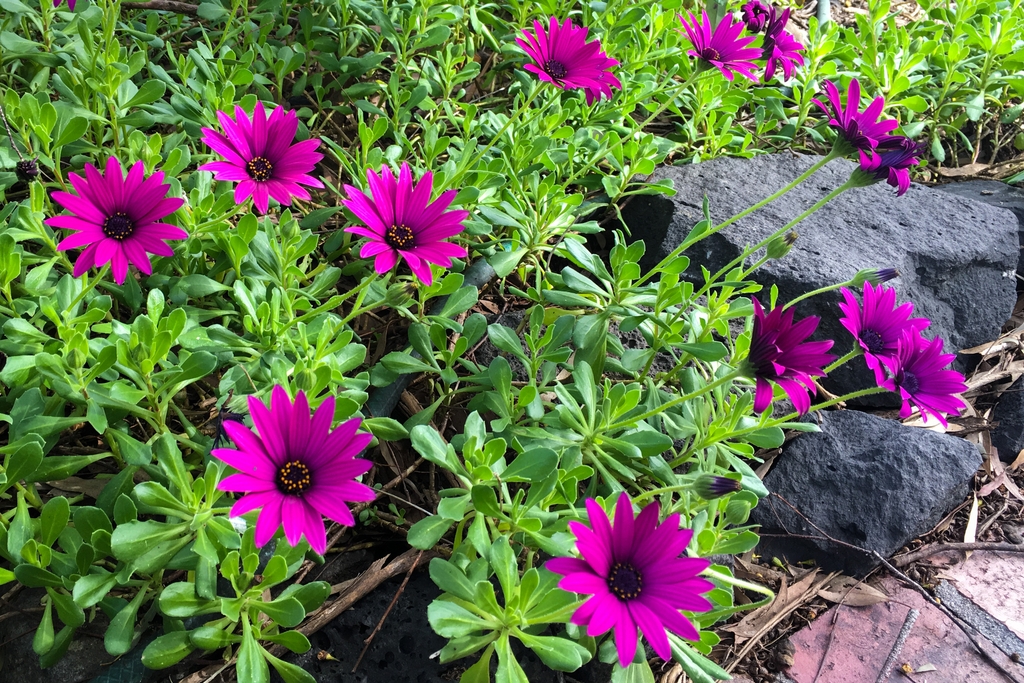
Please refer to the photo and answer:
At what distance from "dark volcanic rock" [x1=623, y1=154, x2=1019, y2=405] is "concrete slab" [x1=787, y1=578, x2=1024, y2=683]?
2.40ft

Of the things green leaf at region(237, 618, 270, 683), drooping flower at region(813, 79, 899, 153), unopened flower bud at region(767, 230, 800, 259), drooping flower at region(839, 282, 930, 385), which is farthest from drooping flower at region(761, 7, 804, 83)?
green leaf at region(237, 618, 270, 683)

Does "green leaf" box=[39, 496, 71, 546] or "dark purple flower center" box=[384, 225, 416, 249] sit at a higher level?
"dark purple flower center" box=[384, 225, 416, 249]

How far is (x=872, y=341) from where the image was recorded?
5.90 feet

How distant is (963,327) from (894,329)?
1247mm

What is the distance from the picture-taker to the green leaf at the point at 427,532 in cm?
162

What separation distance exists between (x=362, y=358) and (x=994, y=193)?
2838 mm

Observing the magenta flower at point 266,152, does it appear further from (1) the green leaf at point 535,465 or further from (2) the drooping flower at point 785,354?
(2) the drooping flower at point 785,354

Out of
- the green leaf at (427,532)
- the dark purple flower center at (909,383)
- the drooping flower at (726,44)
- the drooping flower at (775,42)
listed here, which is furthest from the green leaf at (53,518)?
the drooping flower at (775,42)

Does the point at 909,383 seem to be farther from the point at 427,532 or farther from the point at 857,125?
the point at 427,532

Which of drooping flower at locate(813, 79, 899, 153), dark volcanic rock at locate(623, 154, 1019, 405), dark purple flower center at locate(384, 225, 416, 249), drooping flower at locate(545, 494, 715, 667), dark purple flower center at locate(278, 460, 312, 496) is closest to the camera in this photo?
drooping flower at locate(545, 494, 715, 667)

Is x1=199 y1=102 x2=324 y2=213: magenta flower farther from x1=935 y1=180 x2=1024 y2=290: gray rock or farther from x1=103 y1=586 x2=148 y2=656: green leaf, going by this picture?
x1=935 y1=180 x2=1024 y2=290: gray rock

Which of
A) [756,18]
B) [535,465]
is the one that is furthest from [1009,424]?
[535,465]

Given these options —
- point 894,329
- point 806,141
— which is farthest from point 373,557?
point 806,141

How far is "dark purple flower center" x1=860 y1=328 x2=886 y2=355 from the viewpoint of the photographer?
1780 mm
